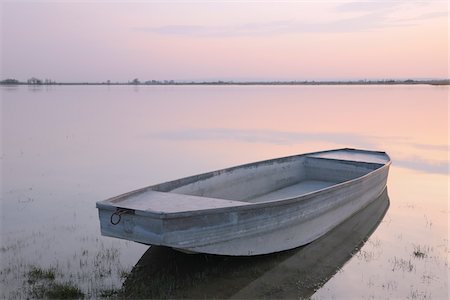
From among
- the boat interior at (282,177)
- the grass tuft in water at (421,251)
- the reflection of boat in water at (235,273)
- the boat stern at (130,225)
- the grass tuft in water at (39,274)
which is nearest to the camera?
the boat stern at (130,225)

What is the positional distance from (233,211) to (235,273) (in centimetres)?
99

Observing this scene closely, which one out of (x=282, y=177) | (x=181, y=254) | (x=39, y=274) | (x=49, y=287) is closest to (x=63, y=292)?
(x=49, y=287)

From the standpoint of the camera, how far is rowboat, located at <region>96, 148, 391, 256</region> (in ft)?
16.3

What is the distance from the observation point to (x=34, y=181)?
10.5 metres

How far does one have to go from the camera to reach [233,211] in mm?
5254

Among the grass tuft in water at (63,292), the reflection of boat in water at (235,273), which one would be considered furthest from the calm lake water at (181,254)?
the grass tuft in water at (63,292)

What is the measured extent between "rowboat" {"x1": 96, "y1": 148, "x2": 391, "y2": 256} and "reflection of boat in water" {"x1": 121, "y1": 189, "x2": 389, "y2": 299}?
0.23 metres

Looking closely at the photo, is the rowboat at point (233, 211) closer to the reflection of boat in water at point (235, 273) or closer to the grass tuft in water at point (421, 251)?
the reflection of boat in water at point (235, 273)

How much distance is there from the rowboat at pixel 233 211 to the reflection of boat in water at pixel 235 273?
0.77ft

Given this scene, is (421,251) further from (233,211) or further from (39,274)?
(39,274)

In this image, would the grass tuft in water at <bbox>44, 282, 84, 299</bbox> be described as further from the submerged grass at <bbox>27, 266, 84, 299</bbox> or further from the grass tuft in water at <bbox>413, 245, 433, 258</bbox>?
the grass tuft in water at <bbox>413, 245, 433, 258</bbox>

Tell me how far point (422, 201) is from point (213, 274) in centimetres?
609

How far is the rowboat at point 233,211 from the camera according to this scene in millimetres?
4961

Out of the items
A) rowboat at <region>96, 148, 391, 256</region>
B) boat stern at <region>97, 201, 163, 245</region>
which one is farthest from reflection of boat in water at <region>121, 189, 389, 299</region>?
boat stern at <region>97, 201, 163, 245</region>
